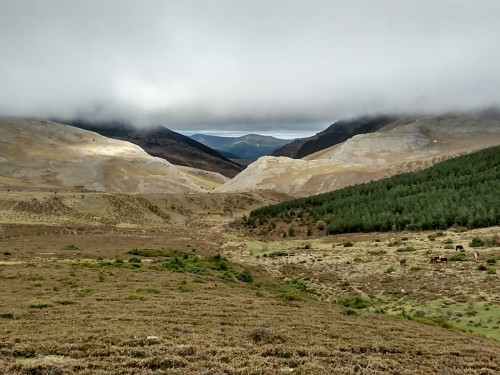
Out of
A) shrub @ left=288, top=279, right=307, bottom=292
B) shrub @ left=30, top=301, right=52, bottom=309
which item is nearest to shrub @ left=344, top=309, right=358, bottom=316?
shrub @ left=288, top=279, right=307, bottom=292

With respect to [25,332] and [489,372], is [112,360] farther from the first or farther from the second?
[489,372]

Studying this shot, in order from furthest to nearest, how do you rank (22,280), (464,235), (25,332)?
(464,235)
(22,280)
(25,332)

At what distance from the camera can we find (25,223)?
275ft

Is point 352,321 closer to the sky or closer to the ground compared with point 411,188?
closer to the ground

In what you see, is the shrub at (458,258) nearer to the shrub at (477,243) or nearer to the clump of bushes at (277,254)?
the shrub at (477,243)

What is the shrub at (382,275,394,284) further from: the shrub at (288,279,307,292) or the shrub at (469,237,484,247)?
the shrub at (469,237,484,247)

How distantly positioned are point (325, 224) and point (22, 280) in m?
73.1

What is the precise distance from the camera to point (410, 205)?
9281cm

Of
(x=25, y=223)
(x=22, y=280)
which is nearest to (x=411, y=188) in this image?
(x=25, y=223)

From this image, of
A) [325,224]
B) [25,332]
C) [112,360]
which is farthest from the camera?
[325,224]

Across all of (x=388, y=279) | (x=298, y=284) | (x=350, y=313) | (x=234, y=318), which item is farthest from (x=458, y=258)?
(x=234, y=318)

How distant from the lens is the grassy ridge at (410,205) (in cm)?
7794

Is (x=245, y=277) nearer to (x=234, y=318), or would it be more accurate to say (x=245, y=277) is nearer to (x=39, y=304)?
(x=234, y=318)

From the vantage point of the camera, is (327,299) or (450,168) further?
(450,168)
